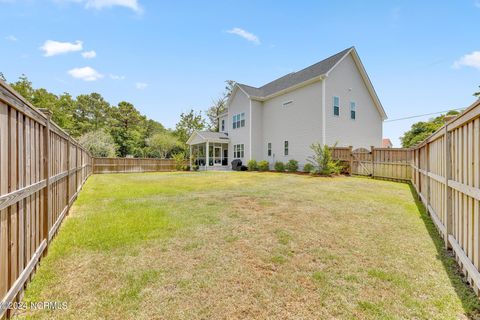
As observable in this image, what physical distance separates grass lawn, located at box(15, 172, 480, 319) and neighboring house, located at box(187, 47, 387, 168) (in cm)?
1199

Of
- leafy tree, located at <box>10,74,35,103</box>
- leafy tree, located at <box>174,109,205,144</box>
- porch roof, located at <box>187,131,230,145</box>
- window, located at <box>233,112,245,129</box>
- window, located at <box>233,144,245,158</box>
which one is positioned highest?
leafy tree, located at <box>10,74,35,103</box>

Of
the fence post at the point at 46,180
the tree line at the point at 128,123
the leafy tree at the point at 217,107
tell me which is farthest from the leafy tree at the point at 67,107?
the fence post at the point at 46,180

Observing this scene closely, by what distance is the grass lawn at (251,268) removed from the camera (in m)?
2.16

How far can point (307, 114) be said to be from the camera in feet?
55.7

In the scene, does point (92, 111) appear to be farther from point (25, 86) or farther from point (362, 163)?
point (362, 163)

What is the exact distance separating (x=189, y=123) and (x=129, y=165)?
18579 millimetres

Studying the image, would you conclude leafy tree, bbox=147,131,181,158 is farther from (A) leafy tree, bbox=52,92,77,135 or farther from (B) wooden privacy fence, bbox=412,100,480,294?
(B) wooden privacy fence, bbox=412,100,480,294

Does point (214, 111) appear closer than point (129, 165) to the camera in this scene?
No

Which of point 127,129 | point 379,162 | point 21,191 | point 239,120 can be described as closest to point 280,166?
point 239,120

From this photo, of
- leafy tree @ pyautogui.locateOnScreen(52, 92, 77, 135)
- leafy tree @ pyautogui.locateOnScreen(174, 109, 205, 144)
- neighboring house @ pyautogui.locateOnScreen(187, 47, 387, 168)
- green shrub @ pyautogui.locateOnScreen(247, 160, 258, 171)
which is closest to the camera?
neighboring house @ pyautogui.locateOnScreen(187, 47, 387, 168)

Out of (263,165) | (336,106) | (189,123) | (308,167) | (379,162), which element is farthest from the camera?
(189,123)

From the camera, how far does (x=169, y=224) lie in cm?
472

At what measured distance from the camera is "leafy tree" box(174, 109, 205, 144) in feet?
127

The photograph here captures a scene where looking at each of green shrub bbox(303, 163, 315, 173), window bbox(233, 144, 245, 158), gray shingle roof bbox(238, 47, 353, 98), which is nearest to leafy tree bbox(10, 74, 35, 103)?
window bbox(233, 144, 245, 158)
